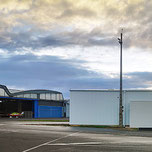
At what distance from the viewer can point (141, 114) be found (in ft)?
113

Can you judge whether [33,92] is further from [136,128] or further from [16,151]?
[16,151]

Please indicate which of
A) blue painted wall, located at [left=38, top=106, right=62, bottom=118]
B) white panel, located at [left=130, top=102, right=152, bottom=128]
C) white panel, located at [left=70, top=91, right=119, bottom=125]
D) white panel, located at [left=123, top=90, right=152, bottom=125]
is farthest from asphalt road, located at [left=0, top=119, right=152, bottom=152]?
blue painted wall, located at [left=38, top=106, right=62, bottom=118]

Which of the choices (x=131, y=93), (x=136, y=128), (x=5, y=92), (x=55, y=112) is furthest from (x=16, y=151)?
(x=55, y=112)

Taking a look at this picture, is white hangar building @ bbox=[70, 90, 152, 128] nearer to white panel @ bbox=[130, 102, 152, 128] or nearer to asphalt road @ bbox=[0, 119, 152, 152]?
white panel @ bbox=[130, 102, 152, 128]

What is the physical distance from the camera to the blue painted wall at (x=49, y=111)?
81.6m

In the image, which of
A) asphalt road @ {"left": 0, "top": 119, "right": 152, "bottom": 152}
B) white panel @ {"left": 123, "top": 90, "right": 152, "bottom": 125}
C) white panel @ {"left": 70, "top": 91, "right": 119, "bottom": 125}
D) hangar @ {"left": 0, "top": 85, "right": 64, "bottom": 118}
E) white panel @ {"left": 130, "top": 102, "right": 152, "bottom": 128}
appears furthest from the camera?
hangar @ {"left": 0, "top": 85, "right": 64, "bottom": 118}

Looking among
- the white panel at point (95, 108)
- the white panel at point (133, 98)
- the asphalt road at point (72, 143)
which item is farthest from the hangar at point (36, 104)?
the asphalt road at point (72, 143)

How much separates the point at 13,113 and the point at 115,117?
47.6 meters

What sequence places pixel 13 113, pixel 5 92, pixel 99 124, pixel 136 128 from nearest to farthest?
pixel 136 128 → pixel 99 124 → pixel 5 92 → pixel 13 113

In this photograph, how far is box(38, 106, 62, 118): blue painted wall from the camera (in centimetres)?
8162

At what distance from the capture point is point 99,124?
37.1 m

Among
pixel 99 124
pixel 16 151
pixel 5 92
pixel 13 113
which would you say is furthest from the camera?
pixel 13 113

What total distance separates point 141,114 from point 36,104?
49356 millimetres

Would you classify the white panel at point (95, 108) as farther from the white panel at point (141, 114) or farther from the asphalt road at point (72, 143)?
the asphalt road at point (72, 143)
